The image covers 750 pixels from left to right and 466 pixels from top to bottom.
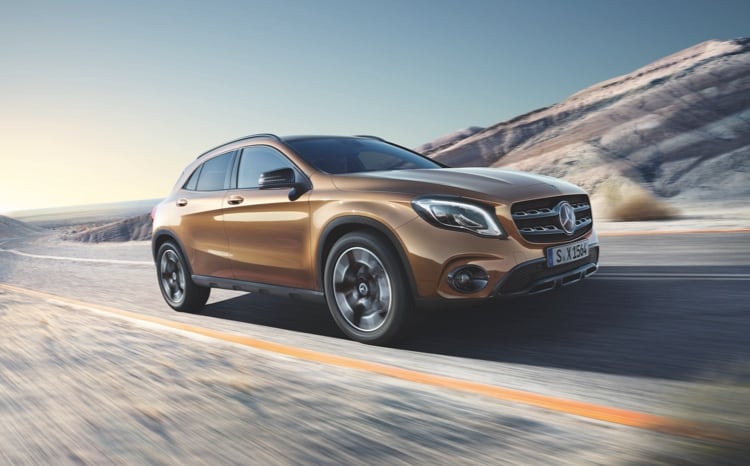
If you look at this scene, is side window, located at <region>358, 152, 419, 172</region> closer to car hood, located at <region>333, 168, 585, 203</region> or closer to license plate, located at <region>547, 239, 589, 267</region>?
car hood, located at <region>333, 168, 585, 203</region>

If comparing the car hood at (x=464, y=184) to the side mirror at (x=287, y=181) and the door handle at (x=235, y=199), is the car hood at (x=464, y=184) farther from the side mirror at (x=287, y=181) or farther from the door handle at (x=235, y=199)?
the door handle at (x=235, y=199)

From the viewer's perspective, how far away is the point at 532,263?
406 centimetres

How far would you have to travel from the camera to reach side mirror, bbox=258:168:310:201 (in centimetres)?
504

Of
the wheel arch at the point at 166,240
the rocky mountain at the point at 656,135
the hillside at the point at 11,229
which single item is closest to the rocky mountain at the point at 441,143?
the rocky mountain at the point at 656,135

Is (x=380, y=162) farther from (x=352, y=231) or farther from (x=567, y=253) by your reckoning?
(x=567, y=253)

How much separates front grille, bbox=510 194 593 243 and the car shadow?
1.57 ft

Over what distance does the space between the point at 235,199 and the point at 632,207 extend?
8758 mm

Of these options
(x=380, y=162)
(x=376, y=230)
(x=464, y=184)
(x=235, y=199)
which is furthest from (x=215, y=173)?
(x=464, y=184)

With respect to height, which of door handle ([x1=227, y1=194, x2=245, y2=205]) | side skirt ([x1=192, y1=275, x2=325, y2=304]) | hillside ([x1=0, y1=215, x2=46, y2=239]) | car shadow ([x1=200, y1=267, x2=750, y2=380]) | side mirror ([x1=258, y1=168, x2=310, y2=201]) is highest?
side mirror ([x1=258, y1=168, x2=310, y2=201])

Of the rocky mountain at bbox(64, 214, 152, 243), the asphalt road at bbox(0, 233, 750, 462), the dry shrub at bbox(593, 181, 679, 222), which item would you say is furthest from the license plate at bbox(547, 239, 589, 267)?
the rocky mountain at bbox(64, 214, 152, 243)

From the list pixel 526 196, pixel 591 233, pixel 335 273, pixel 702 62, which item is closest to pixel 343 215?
pixel 335 273

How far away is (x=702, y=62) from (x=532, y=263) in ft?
106

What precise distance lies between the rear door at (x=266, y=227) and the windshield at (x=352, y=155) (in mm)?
199

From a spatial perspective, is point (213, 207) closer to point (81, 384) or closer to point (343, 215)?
point (343, 215)
